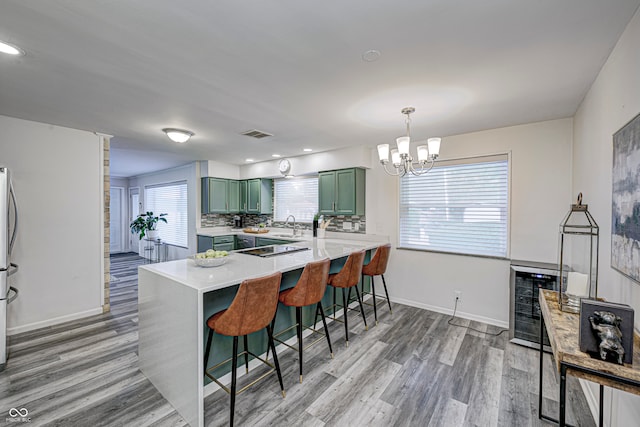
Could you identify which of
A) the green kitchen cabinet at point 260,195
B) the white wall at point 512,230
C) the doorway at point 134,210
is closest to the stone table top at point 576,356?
the white wall at point 512,230

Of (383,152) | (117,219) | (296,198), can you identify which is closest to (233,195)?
(296,198)

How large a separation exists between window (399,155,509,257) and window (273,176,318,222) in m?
1.86

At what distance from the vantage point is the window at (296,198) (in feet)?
17.6

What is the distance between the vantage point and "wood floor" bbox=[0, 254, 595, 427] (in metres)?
1.87

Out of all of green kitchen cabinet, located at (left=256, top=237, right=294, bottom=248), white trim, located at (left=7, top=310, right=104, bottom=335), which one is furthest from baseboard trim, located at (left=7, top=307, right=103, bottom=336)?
green kitchen cabinet, located at (left=256, top=237, right=294, bottom=248)

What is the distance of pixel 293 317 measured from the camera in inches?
112

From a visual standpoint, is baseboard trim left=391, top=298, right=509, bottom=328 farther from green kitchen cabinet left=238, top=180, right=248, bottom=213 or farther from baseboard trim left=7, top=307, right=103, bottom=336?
baseboard trim left=7, top=307, right=103, bottom=336

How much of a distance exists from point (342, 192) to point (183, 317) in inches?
124

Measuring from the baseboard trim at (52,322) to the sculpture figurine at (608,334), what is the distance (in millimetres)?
4918

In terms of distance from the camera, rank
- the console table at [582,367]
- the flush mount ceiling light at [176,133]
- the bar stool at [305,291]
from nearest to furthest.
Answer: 1. the console table at [582,367]
2. the bar stool at [305,291]
3. the flush mount ceiling light at [176,133]

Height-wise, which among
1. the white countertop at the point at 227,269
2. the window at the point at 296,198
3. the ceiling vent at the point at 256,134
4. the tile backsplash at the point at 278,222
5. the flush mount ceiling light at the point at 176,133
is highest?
the ceiling vent at the point at 256,134

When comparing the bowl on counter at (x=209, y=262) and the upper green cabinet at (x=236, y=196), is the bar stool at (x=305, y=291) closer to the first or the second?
the bowl on counter at (x=209, y=262)

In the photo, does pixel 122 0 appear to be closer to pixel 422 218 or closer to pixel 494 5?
pixel 494 5

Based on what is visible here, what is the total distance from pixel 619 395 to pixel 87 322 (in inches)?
196
